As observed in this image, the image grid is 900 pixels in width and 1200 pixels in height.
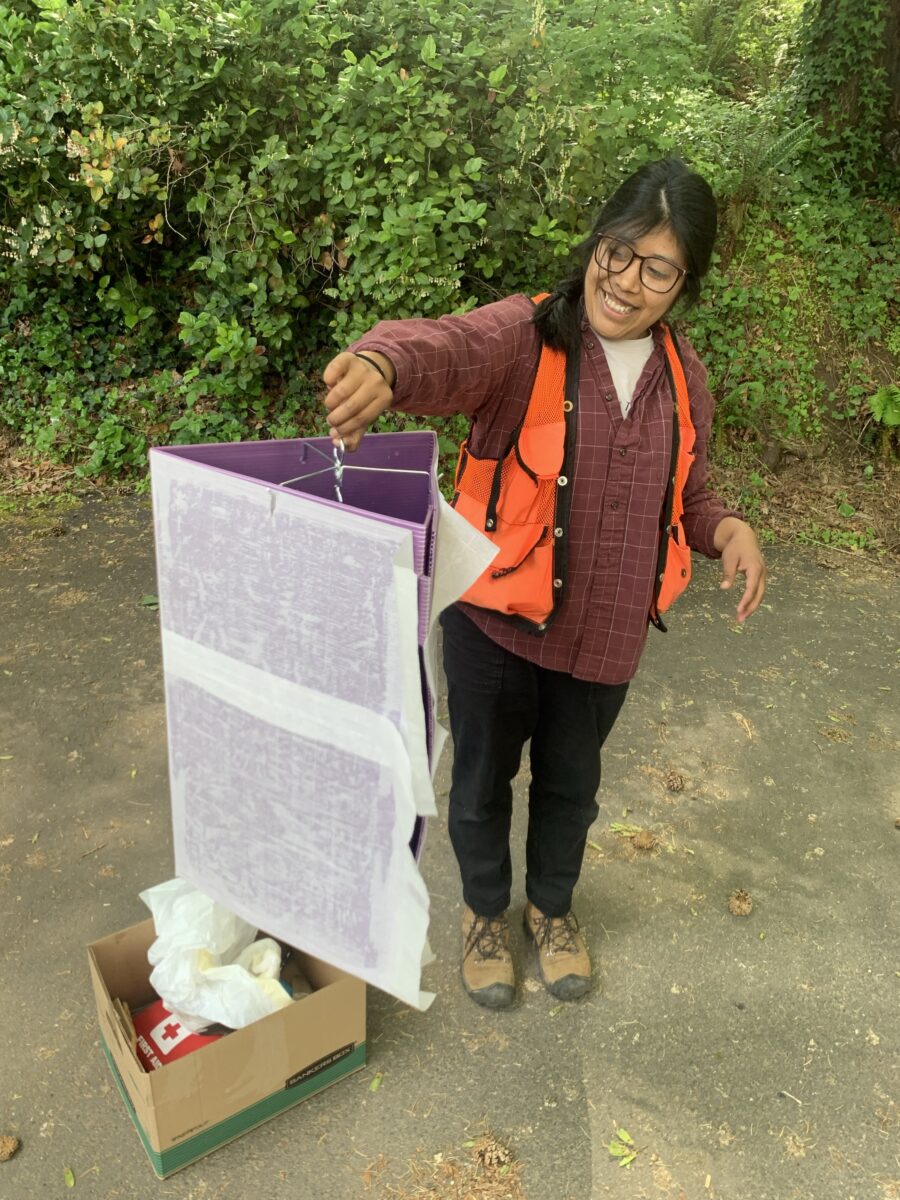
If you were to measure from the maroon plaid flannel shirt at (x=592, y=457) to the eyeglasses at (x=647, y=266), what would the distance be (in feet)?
0.40

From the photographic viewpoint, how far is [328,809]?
4.58 ft

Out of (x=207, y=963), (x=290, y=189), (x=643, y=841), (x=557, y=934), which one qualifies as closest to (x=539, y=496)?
(x=207, y=963)

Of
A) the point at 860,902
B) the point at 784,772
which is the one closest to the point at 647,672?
the point at 784,772

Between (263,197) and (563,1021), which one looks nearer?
(563,1021)

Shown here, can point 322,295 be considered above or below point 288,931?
above

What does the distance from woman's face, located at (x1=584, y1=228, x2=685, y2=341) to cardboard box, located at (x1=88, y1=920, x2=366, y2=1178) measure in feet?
4.83

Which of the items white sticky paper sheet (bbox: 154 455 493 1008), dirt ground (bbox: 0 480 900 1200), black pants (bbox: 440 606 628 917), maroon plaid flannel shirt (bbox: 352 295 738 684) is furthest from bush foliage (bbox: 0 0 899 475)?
white sticky paper sheet (bbox: 154 455 493 1008)

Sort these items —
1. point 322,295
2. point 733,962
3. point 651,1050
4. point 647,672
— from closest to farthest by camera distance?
point 651,1050 → point 733,962 → point 647,672 → point 322,295

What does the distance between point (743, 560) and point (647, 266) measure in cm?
64

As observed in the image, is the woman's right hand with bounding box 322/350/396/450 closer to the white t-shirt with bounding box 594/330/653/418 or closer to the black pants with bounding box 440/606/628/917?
the white t-shirt with bounding box 594/330/653/418

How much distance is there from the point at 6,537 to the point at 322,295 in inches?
85.1

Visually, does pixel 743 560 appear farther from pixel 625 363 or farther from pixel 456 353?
pixel 456 353

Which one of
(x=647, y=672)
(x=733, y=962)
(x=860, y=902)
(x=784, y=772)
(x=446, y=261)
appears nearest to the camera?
(x=733, y=962)

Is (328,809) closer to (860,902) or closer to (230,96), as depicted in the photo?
(860,902)
